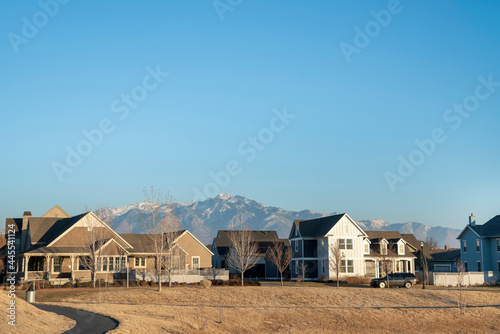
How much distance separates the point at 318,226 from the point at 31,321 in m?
50.9

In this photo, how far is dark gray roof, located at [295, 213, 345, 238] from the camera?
226ft

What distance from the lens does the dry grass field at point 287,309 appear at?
33688mm

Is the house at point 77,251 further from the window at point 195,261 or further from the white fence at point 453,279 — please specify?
the white fence at point 453,279

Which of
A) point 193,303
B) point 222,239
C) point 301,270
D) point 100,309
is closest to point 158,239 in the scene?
point 193,303

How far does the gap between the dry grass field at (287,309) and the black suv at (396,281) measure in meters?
5.43

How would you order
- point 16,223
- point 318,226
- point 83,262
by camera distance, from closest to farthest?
1. point 83,262
2. point 318,226
3. point 16,223

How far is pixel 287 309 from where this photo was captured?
38969 mm

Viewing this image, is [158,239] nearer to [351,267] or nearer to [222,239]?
[351,267]

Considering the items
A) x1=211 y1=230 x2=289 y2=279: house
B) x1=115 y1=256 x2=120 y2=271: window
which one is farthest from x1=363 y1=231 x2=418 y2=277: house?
x1=115 y1=256 x2=120 y2=271: window

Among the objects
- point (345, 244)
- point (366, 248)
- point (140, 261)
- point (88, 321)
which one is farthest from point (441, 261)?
point (88, 321)

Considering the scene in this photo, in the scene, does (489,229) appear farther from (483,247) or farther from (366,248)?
(366,248)

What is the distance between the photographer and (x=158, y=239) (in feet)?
172

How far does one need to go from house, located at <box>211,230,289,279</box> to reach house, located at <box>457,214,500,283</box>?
26.7m

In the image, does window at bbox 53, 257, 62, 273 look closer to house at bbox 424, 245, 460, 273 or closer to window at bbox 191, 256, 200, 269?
window at bbox 191, 256, 200, 269
